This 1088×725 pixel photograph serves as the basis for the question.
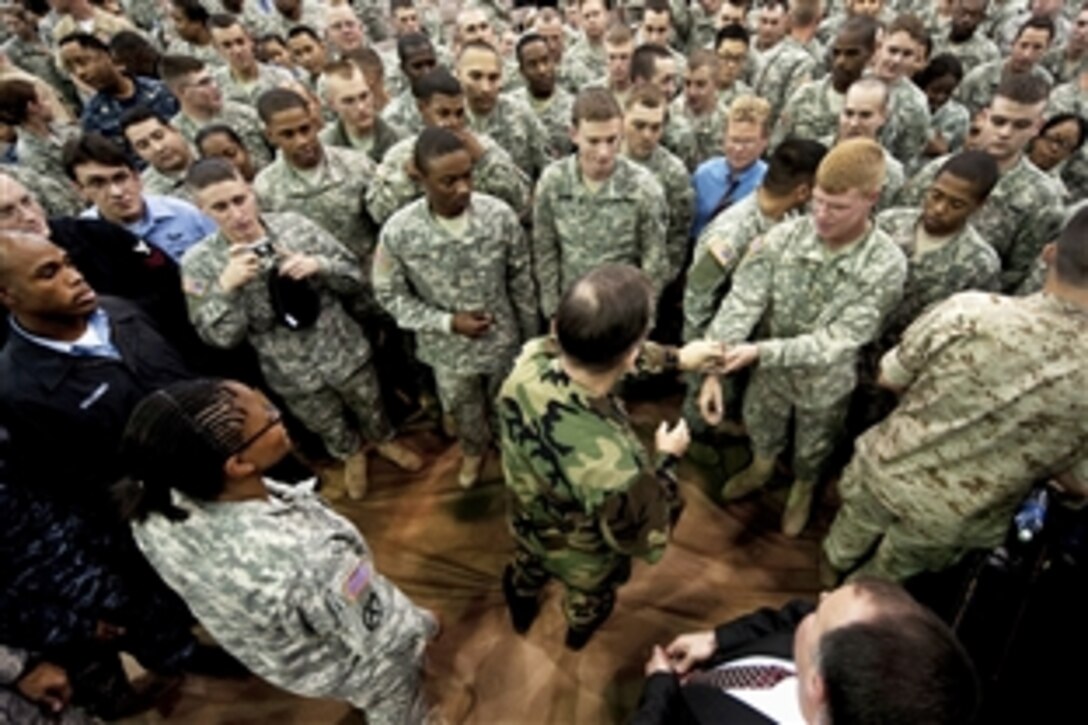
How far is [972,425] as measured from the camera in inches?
73.2

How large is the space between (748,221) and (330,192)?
2.09 metres

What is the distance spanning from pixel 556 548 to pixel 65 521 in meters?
1.55

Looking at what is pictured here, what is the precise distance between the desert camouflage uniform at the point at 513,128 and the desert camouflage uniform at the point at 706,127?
98 centimetres

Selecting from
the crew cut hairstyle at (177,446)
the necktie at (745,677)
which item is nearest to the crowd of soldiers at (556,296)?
the crew cut hairstyle at (177,446)

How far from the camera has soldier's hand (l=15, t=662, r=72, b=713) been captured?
188cm

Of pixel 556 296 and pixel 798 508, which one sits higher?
pixel 556 296

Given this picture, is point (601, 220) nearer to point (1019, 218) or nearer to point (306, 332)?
point (306, 332)

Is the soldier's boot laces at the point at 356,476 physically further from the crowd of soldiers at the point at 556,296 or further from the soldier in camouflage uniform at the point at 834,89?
the soldier in camouflage uniform at the point at 834,89

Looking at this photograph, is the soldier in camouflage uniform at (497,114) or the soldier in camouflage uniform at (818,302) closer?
the soldier in camouflage uniform at (818,302)

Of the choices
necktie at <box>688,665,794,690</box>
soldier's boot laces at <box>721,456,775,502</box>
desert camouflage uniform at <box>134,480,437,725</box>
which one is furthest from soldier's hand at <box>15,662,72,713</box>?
soldier's boot laces at <box>721,456,775,502</box>

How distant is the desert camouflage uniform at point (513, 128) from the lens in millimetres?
3990

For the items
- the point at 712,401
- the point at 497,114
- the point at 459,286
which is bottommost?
the point at 712,401

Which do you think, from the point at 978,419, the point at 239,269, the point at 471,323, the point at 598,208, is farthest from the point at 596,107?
the point at 978,419

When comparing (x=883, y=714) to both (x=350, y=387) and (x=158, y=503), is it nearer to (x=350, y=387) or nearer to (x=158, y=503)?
(x=158, y=503)
